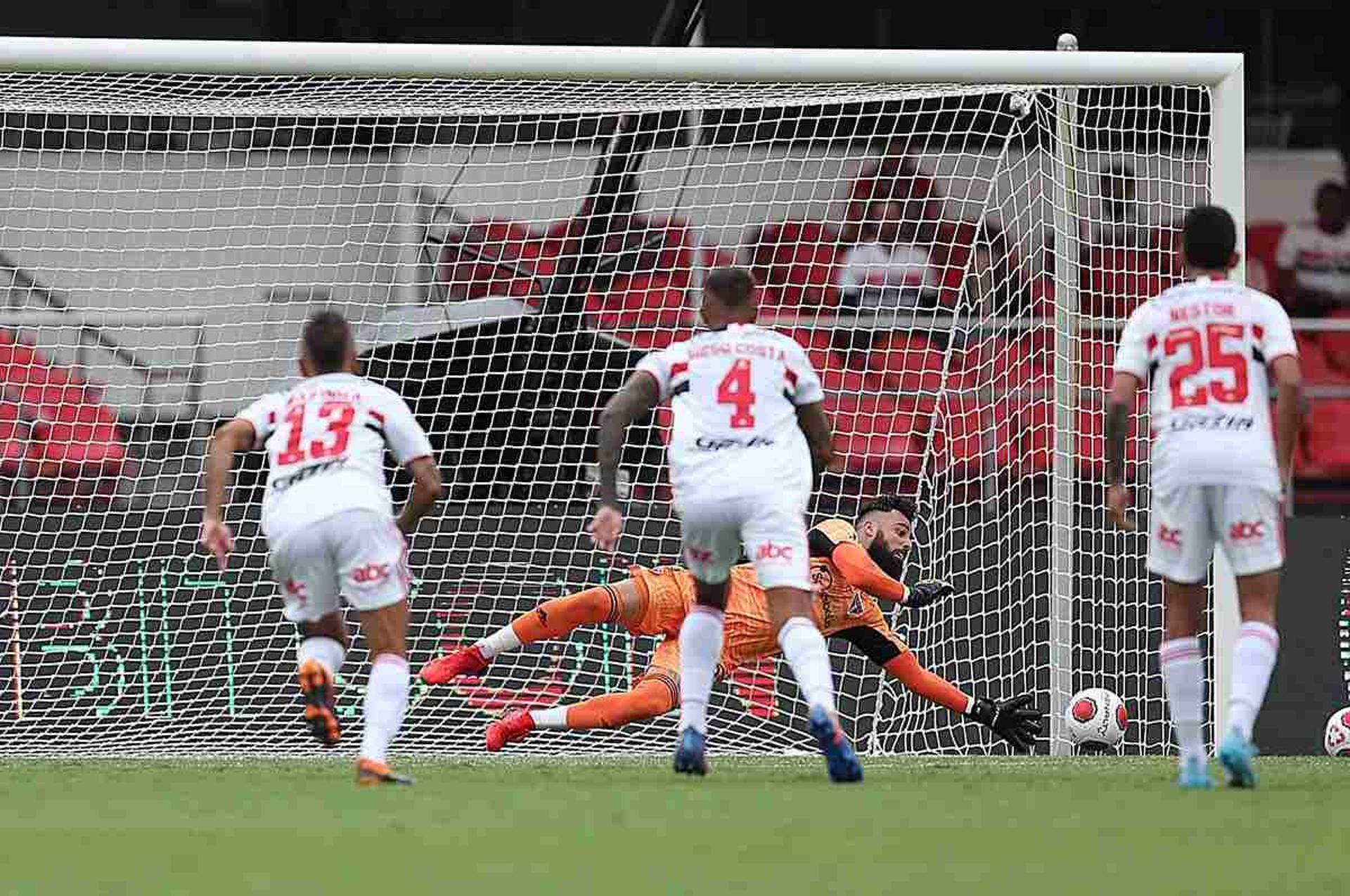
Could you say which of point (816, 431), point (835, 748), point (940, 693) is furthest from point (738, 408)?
point (940, 693)

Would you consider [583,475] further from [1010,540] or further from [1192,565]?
[1192,565]

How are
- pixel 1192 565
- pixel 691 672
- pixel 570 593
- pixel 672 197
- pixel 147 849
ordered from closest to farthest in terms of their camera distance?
pixel 147 849
pixel 1192 565
pixel 691 672
pixel 570 593
pixel 672 197

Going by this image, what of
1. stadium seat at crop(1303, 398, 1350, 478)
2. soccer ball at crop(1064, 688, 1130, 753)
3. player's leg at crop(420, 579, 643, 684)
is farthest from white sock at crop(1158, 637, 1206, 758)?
stadium seat at crop(1303, 398, 1350, 478)

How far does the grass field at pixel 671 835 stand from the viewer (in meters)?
4.85

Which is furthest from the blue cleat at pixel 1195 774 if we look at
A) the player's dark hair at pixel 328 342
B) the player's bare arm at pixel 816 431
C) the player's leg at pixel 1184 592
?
the player's dark hair at pixel 328 342

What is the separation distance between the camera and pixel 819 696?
24.0 feet

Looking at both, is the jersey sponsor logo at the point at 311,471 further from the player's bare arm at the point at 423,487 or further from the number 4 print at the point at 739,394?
the number 4 print at the point at 739,394

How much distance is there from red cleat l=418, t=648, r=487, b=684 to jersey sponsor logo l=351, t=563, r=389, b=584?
231cm

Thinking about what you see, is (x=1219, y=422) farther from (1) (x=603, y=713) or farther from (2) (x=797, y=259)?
(2) (x=797, y=259)

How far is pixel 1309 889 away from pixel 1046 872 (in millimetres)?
547

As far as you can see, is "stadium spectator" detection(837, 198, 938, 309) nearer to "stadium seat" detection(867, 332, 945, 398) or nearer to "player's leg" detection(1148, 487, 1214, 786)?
"stadium seat" detection(867, 332, 945, 398)

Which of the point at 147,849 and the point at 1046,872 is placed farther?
the point at 147,849

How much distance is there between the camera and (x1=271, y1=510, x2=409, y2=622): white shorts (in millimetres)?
7355

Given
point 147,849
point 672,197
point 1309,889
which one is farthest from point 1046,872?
point 672,197
